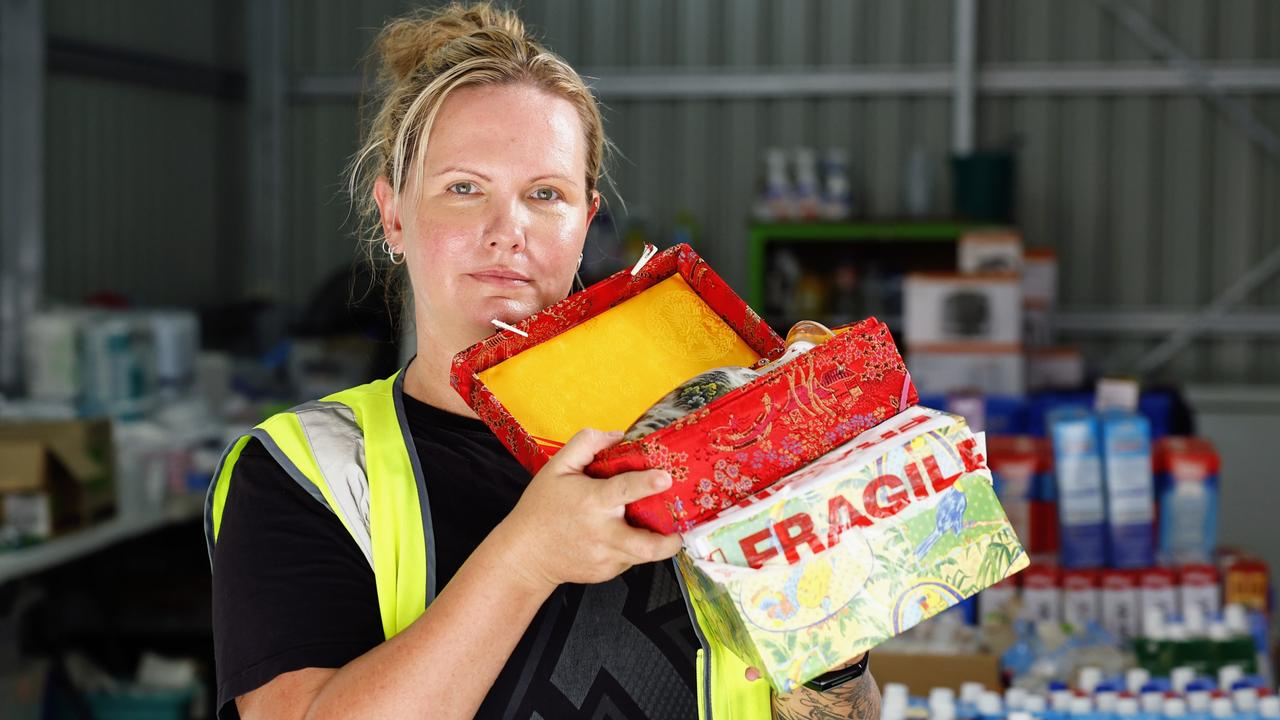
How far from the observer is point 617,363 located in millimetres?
1160

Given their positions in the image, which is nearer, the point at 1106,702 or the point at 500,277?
the point at 500,277

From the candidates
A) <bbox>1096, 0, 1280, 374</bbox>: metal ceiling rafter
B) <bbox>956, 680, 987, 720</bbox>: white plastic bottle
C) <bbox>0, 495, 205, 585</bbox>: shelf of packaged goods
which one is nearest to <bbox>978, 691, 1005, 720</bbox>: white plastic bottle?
<bbox>956, 680, 987, 720</bbox>: white plastic bottle

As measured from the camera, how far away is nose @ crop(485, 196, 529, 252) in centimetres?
113

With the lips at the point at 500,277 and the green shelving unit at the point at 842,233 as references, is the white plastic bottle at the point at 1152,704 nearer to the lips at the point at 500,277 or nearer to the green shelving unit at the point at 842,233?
the lips at the point at 500,277

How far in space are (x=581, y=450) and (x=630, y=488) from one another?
0.05 m

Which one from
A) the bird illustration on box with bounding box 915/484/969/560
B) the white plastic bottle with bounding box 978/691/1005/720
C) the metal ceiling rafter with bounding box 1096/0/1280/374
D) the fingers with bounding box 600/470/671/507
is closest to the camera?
the fingers with bounding box 600/470/671/507

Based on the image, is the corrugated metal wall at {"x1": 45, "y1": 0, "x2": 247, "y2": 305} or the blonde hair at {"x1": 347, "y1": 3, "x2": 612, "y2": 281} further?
the corrugated metal wall at {"x1": 45, "y1": 0, "x2": 247, "y2": 305}

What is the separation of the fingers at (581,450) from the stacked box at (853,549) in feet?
0.34

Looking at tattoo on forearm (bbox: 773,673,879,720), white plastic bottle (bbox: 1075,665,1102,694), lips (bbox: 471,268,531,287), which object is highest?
lips (bbox: 471,268,531,287)

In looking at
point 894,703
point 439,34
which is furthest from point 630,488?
point 894,703

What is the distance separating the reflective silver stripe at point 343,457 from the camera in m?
1.10

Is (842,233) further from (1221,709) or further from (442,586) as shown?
(442,586)

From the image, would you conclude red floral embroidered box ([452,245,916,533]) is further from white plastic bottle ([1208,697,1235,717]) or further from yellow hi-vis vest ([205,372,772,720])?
white plastic bottle ([1208,697,1235,717])

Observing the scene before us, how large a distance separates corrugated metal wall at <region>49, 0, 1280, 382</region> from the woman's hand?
20.0ft
